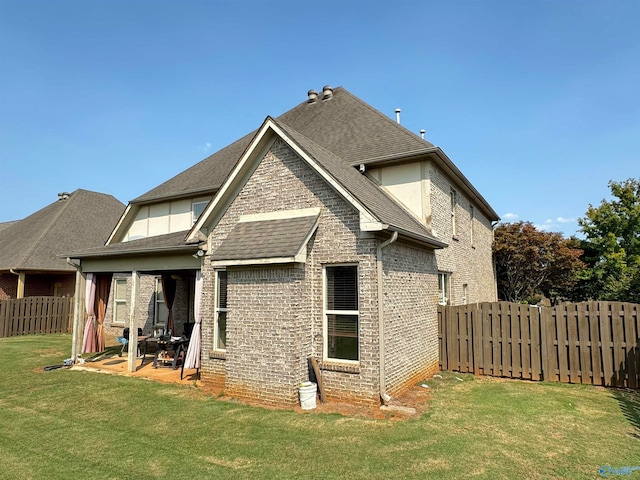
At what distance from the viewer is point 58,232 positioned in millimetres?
25062

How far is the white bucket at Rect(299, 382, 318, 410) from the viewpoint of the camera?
7.67 meters

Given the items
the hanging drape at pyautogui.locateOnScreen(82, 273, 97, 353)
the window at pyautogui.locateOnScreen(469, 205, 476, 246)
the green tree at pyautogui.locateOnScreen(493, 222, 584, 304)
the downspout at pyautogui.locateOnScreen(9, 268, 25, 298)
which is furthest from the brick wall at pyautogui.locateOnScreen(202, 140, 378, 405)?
the downspout at pyautogui.locateOnScreen(9, 268, 25, 298)

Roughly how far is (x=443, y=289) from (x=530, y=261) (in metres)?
12.8

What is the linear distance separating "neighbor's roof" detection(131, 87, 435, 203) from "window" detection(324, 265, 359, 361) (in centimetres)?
467

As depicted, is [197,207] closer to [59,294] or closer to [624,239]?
[59,294]

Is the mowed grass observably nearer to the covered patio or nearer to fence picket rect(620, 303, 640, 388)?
fence picket rect(620, 303, 640, 388)

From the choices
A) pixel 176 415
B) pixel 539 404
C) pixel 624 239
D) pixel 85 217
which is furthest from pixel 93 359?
pixel 624 239

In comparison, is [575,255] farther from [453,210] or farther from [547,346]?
[547,346]

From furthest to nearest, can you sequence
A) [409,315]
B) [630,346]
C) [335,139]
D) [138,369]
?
1. [335,139]
2. [138,369]
3. [409,315]
4. [630,346]

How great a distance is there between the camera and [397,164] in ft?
39.4

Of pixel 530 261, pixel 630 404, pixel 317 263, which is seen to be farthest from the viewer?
pixel 530 261

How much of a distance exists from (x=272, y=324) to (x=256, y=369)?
1035 mm

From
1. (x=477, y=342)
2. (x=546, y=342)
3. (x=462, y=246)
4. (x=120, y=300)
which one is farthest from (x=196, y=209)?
(x=546, y=342)

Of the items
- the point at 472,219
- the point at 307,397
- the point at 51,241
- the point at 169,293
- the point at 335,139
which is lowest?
the point at 307,397
